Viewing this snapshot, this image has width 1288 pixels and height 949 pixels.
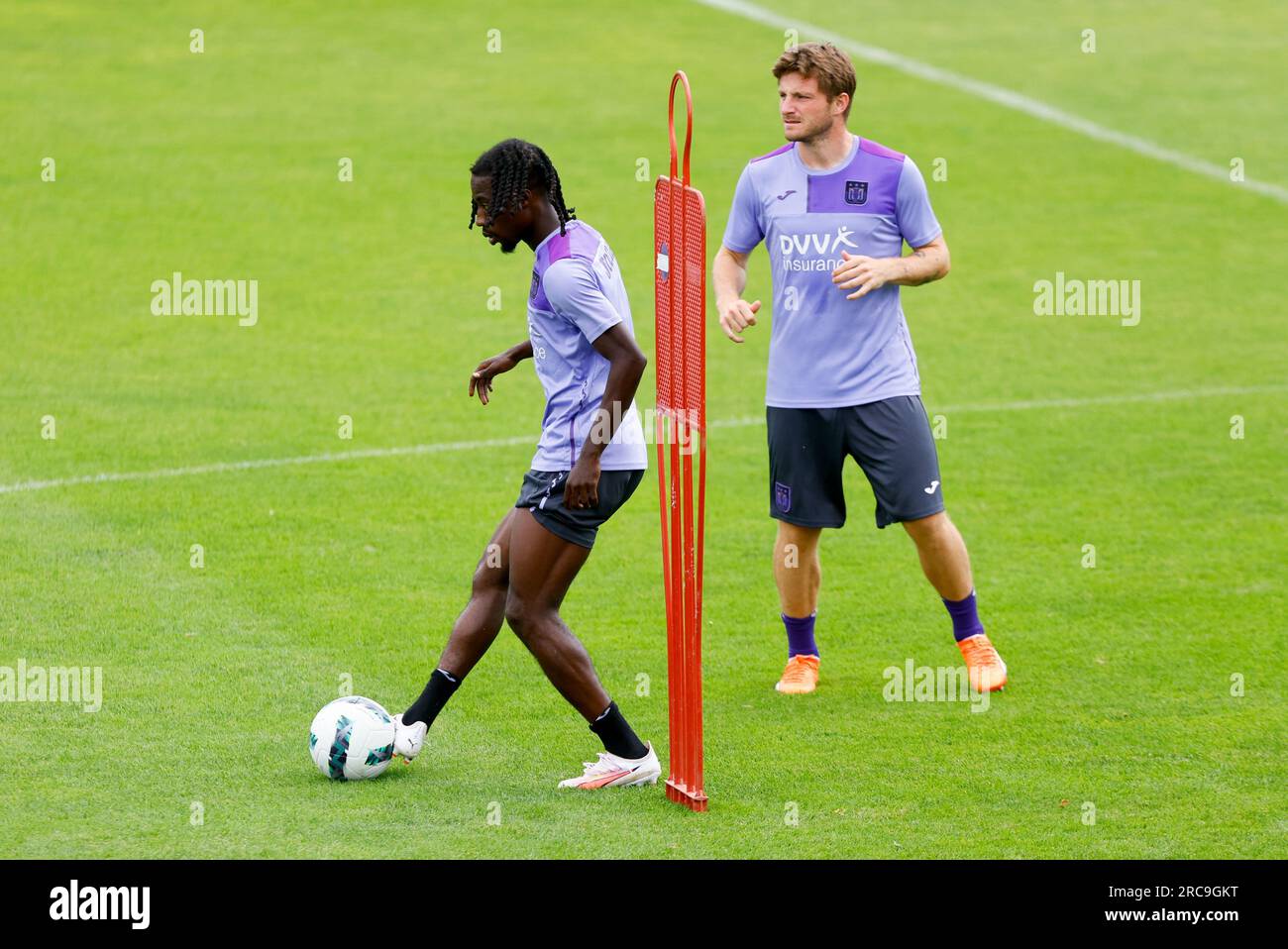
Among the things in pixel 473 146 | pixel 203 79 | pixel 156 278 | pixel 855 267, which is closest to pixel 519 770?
pixel 855 267

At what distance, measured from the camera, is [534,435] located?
504 inches

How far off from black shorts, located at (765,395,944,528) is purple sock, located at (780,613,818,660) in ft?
1.48

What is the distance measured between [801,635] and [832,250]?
67.6 inches

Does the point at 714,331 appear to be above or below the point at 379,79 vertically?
below

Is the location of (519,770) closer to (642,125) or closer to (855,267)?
(855,267)

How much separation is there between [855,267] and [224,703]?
10.4ft

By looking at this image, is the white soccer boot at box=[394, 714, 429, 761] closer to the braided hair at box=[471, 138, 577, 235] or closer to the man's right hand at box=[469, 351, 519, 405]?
the man's right hand at box=[469, 351, 519, 405]

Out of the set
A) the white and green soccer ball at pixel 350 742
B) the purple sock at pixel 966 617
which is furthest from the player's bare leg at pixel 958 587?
the white and green soccer ball at pixel 350 742

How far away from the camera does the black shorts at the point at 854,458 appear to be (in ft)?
25.9

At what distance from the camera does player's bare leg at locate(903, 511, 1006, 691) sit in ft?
26.4

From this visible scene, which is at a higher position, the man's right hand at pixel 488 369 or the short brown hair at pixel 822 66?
the short brown hair at pixel 822 66

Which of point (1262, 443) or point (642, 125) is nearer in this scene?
point (1262, 443)

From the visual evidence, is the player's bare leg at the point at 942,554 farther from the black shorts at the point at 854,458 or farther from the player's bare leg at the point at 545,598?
the player's bare leg at the point at 545,598

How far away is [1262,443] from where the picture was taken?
1258cm
